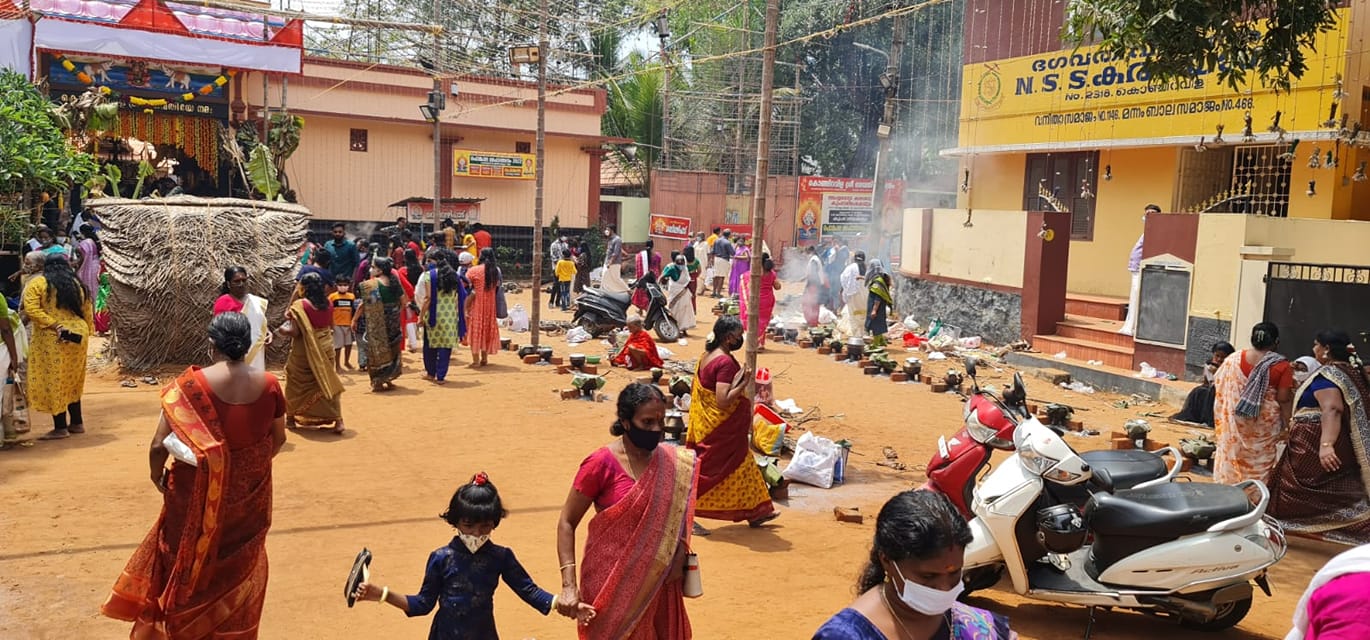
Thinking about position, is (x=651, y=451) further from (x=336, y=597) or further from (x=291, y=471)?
(x=291, y=471)

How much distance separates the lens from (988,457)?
591 centimetres

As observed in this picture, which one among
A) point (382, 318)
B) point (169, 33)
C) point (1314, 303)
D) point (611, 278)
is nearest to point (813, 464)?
point (382, 318)

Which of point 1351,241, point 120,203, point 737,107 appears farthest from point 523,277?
point 1351,241

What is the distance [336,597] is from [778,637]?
2448 mm

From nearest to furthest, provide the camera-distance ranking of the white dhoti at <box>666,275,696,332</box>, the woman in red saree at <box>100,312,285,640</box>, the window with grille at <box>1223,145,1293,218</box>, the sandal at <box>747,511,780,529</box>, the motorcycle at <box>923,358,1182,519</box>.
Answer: the woman in red saree at <box>100,312,285,640</box>, the motorcycle at <box>923,358,1182,519</box>, the sandal at <box>747,511,780,529</box>, the window with grille at <box>1223,145,1293,218</box>, the white dhoti at <box>666,275,696,332</box>

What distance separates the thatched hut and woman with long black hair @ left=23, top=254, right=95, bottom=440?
289cm

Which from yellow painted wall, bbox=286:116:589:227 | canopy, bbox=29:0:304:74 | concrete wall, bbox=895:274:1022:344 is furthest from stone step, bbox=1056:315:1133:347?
canopy, bbox=29:0:304:74

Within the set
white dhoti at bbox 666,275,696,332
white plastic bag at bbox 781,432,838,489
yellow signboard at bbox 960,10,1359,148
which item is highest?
yellow signboard at bbox 960,10,1359,148

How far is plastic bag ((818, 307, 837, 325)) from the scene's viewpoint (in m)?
20.4

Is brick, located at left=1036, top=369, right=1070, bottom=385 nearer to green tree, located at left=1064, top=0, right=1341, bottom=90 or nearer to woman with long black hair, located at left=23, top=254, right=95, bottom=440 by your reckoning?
green tree, located at left=1064, top=0, right=1341, bottom=90

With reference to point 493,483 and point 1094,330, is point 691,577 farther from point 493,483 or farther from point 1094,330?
point 1094,330

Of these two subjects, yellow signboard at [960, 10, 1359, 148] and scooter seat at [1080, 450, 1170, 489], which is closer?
scooter seat at [1080, 450, 1170, 489]

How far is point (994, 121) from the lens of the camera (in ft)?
70.6

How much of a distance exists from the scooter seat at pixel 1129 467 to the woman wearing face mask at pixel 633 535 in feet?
9.69
